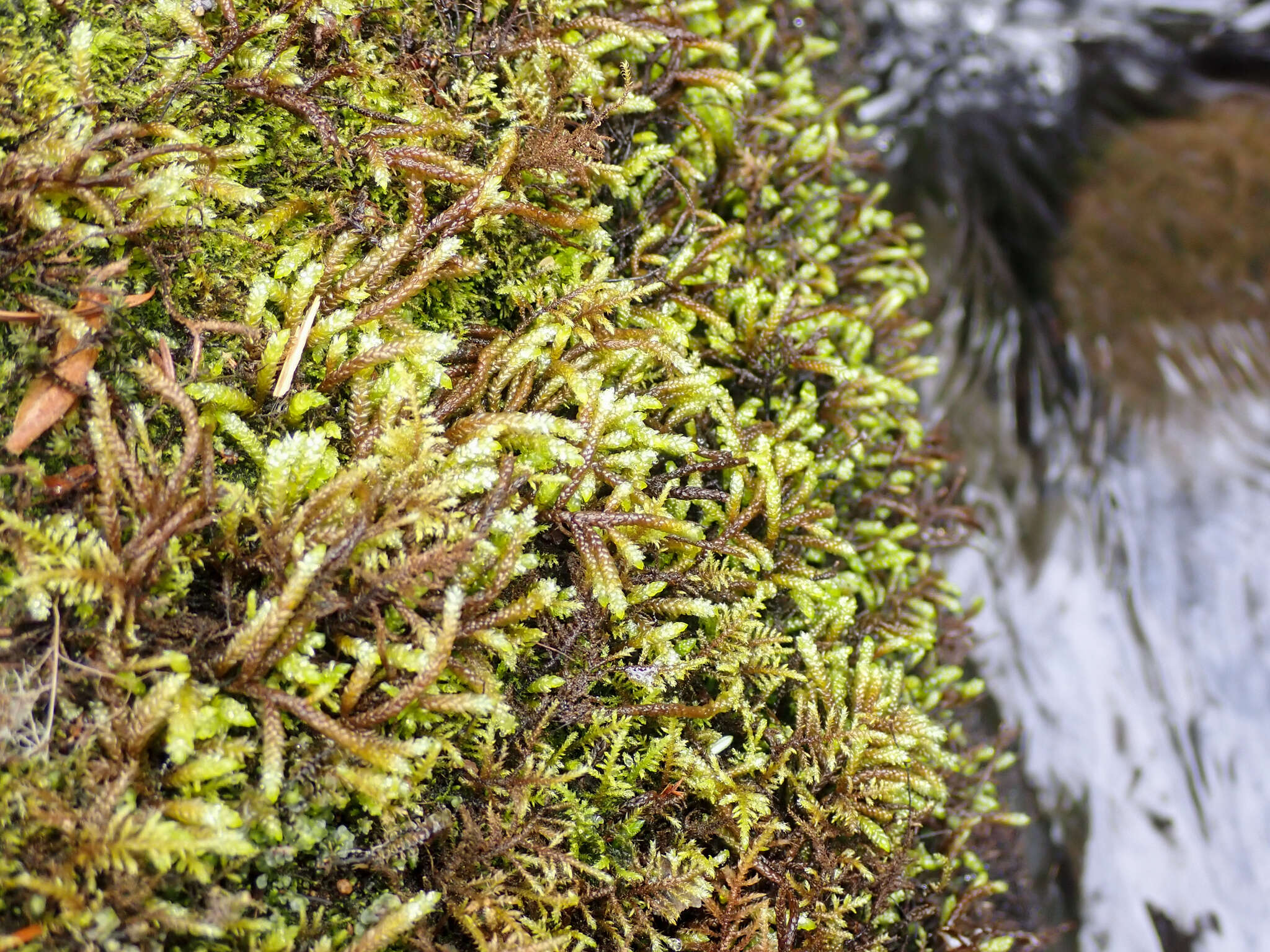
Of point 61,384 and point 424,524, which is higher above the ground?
point 61,384

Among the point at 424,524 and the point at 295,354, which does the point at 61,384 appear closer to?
the point at 295,354

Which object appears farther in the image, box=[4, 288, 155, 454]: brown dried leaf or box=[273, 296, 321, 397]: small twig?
box=[273, 296, 321, 397]: small twig

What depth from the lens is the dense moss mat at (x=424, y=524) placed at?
3.76ft

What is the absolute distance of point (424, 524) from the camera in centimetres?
128

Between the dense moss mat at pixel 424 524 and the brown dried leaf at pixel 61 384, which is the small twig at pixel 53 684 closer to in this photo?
the dense moss mat at pixel 424 524

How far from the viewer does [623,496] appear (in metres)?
1.47

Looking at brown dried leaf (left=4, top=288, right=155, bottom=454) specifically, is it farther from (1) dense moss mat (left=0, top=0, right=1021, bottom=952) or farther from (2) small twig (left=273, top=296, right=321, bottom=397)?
(2) small twig (left=273, top=296, right=321, bottom=397)

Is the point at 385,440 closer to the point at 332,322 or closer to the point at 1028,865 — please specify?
the point at 332,322

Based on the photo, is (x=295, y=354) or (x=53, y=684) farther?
(x=295, y=354)

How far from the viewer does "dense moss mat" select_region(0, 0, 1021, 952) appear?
1.15m

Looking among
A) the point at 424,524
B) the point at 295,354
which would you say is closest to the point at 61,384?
the point at 295,354

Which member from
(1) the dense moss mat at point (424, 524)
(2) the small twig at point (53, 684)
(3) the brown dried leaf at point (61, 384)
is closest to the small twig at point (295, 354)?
(1) the dense moss mat at point (424, 524)

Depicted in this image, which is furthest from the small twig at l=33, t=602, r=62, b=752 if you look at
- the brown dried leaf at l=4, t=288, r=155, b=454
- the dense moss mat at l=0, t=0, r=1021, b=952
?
the brown dried leaf at l=4, t=288, r=155, b=454

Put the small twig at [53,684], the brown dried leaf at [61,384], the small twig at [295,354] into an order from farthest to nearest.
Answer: the small twig at [295,354] < the brown dried leaf at [61,384] < the small twig at [53,684]
